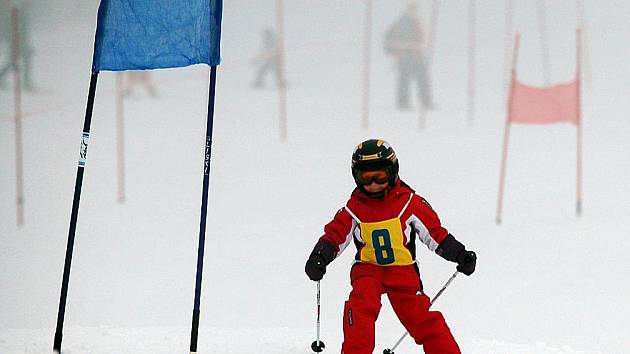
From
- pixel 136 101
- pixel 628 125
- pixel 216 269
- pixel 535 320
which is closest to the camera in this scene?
pixel 535 320

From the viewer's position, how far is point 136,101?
44.0 ft

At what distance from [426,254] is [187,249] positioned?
1.81 m

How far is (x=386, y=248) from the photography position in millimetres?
3707

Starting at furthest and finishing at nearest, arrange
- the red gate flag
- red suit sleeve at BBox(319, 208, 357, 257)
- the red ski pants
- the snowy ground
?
the red gate flag < the snowy ground < red suit sleeve at BBox(319, 208, 357, 257) < the red ski pants

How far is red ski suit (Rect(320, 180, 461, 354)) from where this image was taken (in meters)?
3.69

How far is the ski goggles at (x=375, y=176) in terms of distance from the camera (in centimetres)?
364

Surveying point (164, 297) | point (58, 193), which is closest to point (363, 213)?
point (164, 297)

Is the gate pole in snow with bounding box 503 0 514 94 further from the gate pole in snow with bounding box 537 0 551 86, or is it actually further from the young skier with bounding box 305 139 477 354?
the young skier with bounding box 305 139 477 354

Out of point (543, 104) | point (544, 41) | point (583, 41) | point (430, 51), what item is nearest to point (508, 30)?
point (544, 41)

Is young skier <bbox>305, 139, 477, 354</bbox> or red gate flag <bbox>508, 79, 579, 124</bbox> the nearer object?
young skier <bbox>305, 139, 477, 354</bbox>

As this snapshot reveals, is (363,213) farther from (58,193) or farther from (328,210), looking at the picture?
(58,193)

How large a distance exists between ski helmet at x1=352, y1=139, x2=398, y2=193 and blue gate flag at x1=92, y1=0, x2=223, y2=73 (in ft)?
2.12

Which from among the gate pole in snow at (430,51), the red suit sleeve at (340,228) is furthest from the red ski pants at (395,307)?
the gate pole in snow at (430,51)

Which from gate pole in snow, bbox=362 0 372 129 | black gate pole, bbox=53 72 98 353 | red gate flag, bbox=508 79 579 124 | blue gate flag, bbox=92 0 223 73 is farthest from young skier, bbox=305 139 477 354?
gate pole in snow, bbox=362 0 372 129
